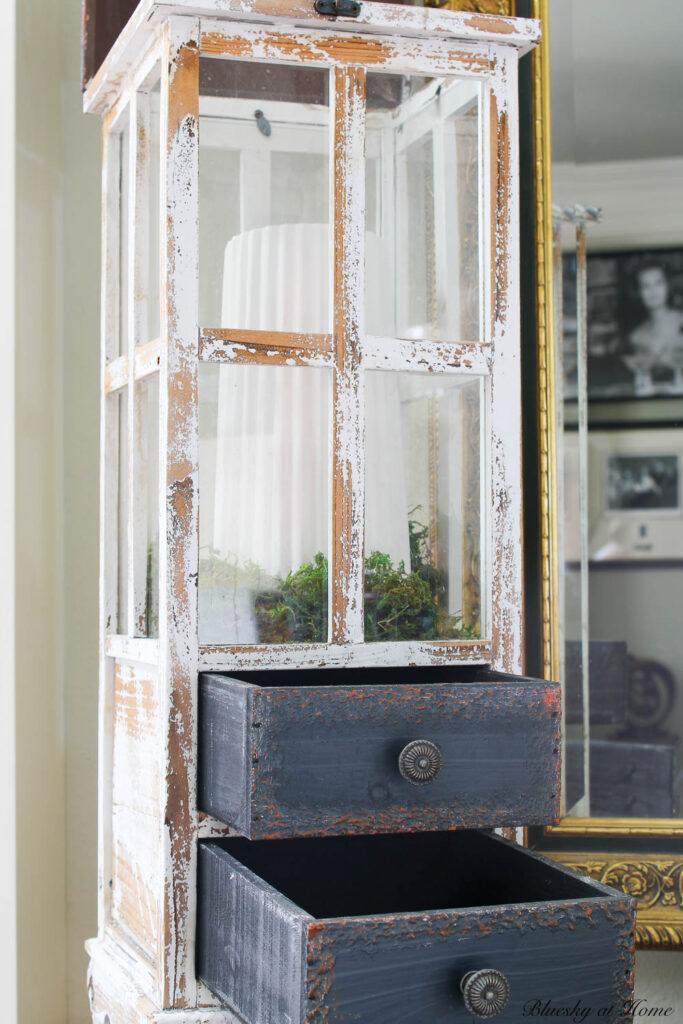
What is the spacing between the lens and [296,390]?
3.47ft

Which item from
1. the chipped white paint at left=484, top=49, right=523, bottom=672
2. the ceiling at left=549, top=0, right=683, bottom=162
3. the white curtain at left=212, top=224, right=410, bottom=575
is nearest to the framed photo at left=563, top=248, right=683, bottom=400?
the ceiling at left=549, top=0, right=683, bottom=162

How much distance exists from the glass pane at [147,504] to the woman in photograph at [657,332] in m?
0.62

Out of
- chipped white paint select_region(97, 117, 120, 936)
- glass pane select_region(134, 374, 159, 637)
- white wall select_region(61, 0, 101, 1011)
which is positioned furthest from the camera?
white wall select_region(61, 0, 101, 1011)

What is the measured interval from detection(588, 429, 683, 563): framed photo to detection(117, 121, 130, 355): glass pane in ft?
1.98

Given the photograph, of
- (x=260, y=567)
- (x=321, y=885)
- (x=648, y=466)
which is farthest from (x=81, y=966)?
(x=648, y=466)

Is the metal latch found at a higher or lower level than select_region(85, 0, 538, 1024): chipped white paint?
higher

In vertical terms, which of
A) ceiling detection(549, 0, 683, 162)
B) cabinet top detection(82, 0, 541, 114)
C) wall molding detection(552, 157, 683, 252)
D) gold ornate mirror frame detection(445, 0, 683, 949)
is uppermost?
ceiling detection(549, 0, 683, 162)

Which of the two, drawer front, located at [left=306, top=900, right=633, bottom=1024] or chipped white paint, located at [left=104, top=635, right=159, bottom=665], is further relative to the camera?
chipped white paint, located at [left=104, top=635, right=159, bottom=665]

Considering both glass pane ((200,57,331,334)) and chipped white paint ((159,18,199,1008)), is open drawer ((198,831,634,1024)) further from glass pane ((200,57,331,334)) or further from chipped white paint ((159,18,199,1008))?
glass pane ((200,57,331,334))

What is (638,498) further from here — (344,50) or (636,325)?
(344,50)

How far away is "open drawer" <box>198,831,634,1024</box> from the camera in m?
0.76

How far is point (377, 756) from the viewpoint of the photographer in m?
0.90
